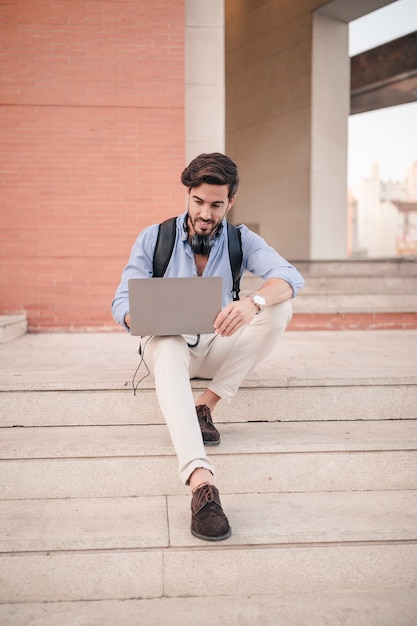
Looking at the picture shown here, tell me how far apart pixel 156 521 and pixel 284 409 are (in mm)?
989

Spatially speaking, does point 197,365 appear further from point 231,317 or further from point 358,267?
point 358,267

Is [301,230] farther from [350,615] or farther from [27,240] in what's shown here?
[350,615]

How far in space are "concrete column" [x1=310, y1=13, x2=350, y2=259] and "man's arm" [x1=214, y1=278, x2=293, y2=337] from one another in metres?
6.54

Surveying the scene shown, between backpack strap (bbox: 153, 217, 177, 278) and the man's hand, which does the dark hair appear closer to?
backpack strap (bbox: 153, 217, 177, 278)

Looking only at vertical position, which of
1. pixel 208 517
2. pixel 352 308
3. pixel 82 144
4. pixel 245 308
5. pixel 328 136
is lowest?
pixel 208 517

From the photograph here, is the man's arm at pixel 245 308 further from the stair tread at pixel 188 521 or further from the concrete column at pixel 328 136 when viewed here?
the concrete column at pixel 328 136

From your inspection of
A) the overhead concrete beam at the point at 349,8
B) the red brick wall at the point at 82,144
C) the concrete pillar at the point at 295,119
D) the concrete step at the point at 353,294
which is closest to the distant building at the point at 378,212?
the concrete pillar at the point at 295,119

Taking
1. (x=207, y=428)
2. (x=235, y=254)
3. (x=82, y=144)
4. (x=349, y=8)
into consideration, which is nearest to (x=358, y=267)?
(x=82, y=144)

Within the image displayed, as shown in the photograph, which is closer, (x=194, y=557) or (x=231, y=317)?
(x=194, y=557)

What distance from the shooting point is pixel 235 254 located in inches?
103

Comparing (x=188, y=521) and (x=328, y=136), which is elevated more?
(x=328, y=136)

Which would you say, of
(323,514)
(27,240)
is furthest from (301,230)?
(323,514)

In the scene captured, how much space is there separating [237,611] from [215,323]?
0.98 meters

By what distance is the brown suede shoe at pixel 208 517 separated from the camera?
6.34 feet
